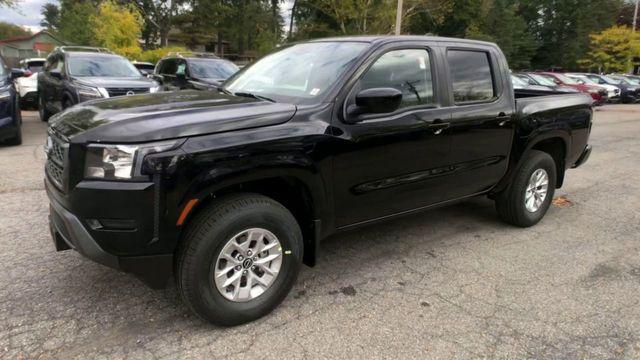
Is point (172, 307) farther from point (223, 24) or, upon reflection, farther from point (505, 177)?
point (223, 24)

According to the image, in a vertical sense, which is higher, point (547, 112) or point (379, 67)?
point (379, 67)

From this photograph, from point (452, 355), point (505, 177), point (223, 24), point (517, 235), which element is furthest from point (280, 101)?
point (223, 24)

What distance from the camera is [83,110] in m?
3.05

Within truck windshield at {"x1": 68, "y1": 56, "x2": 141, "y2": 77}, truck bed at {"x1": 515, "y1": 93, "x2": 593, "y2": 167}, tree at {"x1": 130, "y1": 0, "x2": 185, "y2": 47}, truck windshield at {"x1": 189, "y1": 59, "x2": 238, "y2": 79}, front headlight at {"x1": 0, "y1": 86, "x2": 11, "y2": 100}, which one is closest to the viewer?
truck bed at {"x1": 515, "y1": 93, "x2": 593, "y2": 167}

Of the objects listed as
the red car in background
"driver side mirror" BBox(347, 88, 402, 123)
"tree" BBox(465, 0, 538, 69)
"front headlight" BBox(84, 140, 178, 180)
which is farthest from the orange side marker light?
"tree" BBox(465, 0, 538, 69)

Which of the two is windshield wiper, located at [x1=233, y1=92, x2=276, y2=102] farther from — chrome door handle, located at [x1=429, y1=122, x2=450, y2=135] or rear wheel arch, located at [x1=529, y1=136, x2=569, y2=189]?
rear wheel arch, located at [x1=529, y1=136, x2=569, y2=189]

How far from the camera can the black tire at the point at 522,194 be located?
4672 mm

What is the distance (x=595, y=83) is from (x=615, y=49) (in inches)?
837

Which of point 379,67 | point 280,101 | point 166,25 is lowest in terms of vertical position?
point 280,101

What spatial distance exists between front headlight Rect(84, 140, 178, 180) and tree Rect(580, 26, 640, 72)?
4627 cm

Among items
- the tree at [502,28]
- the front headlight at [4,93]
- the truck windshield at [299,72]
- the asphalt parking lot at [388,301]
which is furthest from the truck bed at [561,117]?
the tree at [502,28]

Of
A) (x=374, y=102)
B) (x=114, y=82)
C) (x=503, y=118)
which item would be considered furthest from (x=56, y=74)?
(x=503, y=118)

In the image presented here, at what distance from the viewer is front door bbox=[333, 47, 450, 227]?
10.7ft

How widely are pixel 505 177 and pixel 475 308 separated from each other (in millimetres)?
1770
